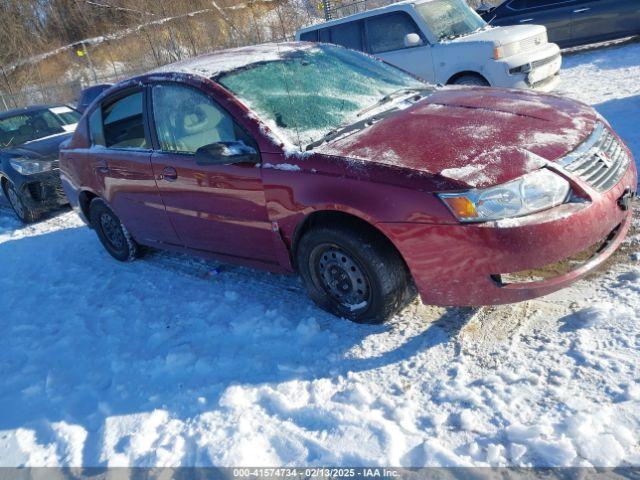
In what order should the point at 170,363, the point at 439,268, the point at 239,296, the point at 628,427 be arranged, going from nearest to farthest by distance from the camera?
the point at 628,427 < the point at 439,268 < the point at 170,363 < the point at 239,296

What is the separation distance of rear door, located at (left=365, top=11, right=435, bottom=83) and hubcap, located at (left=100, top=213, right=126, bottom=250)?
466cm

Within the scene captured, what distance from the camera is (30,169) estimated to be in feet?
23.7

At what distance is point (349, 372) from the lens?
9.80 ft

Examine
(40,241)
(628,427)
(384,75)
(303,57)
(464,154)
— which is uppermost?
(303,57)

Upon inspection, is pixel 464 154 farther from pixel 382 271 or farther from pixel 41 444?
pixel 41 444

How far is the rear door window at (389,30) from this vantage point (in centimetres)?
809

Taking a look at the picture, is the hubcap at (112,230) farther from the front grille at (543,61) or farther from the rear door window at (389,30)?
the front grille at (543,61)

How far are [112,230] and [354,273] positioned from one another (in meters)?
3.02

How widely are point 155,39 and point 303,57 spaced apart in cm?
2565

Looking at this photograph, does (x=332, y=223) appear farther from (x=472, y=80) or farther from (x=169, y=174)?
(x=472, y=80)

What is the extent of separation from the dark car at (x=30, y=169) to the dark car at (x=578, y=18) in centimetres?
876

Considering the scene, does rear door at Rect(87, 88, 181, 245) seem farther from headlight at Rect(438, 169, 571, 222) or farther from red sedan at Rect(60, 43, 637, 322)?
headlight at Rect(438, 169, 571, 222)

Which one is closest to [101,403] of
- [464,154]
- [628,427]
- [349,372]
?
[349,372]

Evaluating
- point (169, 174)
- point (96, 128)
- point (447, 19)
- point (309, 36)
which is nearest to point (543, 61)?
point (447, 19)
